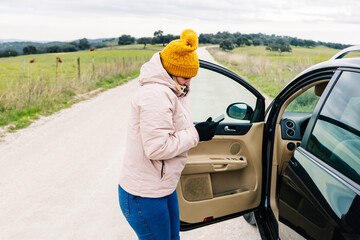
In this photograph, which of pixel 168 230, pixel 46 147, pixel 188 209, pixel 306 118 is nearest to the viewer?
pixel 168 230

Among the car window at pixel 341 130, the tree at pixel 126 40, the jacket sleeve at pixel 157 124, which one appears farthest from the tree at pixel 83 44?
the car window at pixel 341 130

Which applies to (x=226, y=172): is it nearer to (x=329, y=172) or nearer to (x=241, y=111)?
(x=241, y=111)

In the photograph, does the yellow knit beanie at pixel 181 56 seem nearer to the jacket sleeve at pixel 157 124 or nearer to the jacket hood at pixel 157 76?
the jacket hood at pixel 157 76

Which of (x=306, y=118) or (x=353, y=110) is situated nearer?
(x=353, y=110)

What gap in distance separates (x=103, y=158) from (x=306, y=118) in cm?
355

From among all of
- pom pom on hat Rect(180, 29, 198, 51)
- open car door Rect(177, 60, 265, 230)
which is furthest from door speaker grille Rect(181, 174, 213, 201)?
pom pom on hat Rect(180, 29, 198, 51)

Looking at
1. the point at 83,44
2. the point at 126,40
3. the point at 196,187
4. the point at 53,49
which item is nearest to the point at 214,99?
the point at 196,187

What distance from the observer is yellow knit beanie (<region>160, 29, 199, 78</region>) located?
1.80 meters

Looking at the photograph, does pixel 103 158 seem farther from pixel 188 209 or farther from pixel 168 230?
pixel 168 230

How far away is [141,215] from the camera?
189 cm

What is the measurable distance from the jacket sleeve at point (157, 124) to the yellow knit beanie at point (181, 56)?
20cm

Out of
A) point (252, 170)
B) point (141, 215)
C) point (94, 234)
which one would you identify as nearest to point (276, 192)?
point (252, 170)

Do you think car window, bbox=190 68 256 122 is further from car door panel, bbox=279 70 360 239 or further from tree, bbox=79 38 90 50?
tree, bbox=79 38 90 50

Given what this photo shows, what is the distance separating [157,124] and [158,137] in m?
0.07
